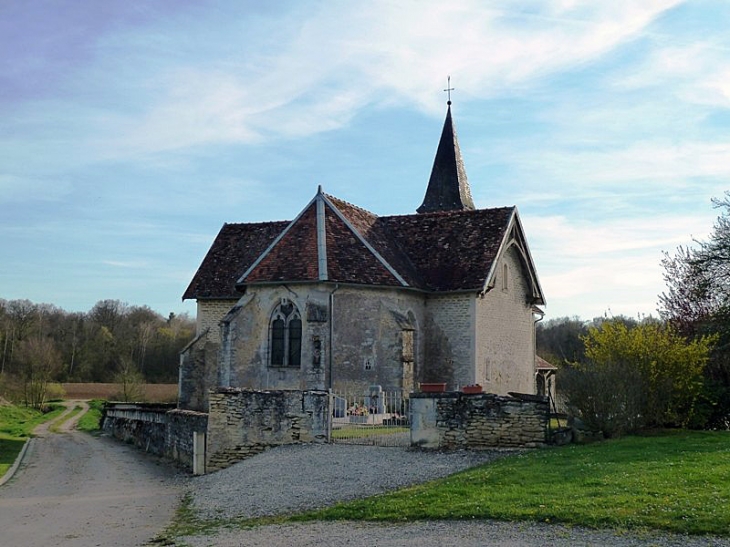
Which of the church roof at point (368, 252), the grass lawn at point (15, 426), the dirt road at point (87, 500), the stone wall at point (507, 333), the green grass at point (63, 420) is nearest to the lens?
the dirt road at point (87, 500)

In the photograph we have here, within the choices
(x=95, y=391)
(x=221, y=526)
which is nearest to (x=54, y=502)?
(x=221, y=526)

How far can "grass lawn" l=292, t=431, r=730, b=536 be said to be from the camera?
32.9 feet

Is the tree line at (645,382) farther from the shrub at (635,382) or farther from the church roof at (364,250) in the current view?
the church roof at (364,250)

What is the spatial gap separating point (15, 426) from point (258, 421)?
91.5 ft

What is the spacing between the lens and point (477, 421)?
685 inches

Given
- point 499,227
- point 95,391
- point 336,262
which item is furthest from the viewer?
point 95,391

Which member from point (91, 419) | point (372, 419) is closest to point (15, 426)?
point (91, 419)

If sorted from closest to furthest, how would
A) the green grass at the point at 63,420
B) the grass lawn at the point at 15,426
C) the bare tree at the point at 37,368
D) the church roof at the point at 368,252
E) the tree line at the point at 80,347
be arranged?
the church roof at the point at 368,252
the grass lawn at the point at 15,426
the green grass at the point at 63,420
the bare tree at the point at 37,368
the tree line at the point at 80,347

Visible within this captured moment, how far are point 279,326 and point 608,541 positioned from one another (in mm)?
18706

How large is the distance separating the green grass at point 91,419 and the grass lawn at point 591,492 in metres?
33.3

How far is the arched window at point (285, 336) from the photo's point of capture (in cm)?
2666

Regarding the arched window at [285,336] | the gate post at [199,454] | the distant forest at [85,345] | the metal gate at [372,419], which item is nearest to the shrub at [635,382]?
the metal gate at [372,419]

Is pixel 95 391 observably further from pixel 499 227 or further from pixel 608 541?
pixel 608 541

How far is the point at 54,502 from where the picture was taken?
16.9m
